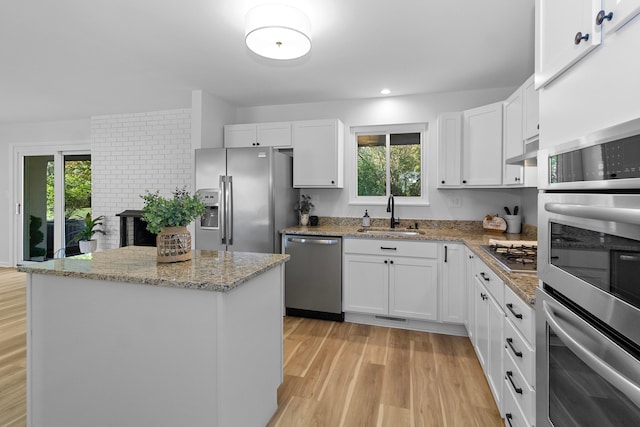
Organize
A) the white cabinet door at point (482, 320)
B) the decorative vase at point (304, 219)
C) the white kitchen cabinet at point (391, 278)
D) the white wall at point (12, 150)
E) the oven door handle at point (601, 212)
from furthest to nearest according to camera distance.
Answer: the white wall at point (12, 150) < the decorative vase at point (304, 219) < the white kitchen cabinet at point (391, 278) < the white cabinet door at point (482, 320) < the oven door handle at point (601, 212)

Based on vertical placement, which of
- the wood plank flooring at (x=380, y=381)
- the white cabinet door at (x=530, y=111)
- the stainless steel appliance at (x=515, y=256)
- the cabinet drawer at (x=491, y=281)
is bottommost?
the wood plank flooring at (x=380, y=381)

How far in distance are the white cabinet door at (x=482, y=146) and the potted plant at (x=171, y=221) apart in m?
2.62

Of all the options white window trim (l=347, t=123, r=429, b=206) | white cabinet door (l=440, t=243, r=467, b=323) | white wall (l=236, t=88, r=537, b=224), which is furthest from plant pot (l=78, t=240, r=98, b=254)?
white cabinet door (l=440, t=243, r=467, b=323)

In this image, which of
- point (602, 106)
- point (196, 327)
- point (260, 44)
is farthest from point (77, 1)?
point (602, 106)

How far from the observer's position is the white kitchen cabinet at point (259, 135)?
151 inches

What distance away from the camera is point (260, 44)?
6.97 ft

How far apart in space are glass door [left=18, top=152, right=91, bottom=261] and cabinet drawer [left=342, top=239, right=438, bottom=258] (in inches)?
181

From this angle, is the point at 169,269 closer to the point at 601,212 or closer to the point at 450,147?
the point at 601,212

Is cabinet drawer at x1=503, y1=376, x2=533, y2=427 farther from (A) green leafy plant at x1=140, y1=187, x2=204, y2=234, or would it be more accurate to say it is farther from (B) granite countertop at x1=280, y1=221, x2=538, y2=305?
(A) green leafy plant at x1=140, y1=187, x2=204, y2=234

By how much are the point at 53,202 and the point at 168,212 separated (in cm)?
535

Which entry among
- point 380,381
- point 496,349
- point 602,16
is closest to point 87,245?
point 380,381

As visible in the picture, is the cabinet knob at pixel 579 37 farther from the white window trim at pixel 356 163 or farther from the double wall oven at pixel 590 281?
the white window trim at pixel 356 163

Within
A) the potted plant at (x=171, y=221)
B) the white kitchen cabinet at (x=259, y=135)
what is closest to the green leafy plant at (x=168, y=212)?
the potted plant at (x=171, y=221)

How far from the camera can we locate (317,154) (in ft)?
12.3
